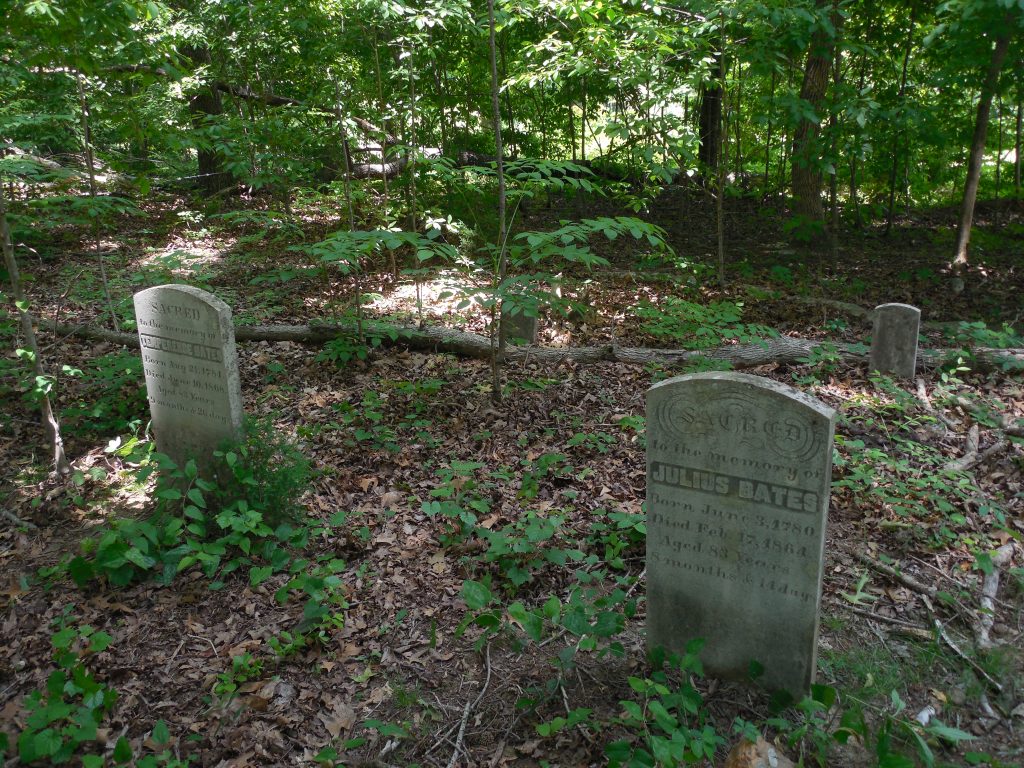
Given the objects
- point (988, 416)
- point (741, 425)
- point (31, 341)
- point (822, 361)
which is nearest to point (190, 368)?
point (31, 341)

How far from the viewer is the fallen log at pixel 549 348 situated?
7082 mm

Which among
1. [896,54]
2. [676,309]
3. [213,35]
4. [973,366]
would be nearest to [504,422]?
[676,309]

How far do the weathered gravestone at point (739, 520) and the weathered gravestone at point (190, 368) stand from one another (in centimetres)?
276

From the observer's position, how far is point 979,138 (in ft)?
29.6

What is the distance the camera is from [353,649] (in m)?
3.51

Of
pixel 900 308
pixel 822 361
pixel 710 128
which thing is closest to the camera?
pixel 900 308

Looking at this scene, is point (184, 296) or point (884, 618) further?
point (184, 296)

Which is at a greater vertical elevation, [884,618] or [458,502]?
[458,502]

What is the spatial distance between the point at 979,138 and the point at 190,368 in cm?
971

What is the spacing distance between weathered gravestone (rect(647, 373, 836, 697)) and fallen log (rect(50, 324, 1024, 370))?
392 centimetres

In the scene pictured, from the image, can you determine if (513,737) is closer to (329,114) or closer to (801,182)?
(329,114)

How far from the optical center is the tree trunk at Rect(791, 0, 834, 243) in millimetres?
8484

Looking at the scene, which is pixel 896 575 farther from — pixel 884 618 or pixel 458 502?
pixel 458 502

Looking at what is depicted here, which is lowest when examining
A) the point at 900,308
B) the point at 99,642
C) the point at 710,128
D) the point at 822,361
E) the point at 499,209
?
the point at 99,642
